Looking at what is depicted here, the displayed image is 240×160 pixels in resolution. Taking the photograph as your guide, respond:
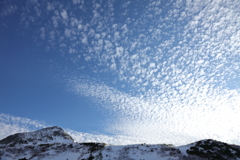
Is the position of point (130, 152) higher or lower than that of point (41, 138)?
lower

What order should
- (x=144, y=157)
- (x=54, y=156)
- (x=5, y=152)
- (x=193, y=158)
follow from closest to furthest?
(x=193, y=158)
(x=144, y=157)
(x=54, y=156)
(x=5, y=152)

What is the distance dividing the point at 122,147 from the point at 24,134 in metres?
80.1

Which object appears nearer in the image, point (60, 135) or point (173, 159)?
point (173, 159)

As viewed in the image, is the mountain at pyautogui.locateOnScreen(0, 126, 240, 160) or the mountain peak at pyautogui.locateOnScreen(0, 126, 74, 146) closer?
the mountain at pyautogui.locateOnScreen(0, 126, 240, 160)

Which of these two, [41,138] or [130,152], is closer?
[130,152]

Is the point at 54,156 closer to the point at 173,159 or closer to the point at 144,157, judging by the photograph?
the point at 144,157

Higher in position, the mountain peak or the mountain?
the mountain peak

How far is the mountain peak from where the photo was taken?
76.3m

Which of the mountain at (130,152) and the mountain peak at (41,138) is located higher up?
the mountain peak at (41,138)

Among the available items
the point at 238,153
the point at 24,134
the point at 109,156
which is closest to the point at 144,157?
the point at 109,156

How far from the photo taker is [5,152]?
4000cm

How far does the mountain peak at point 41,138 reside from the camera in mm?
76312

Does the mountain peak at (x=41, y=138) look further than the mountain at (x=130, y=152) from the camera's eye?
Yes

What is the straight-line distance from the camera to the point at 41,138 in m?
80.2
